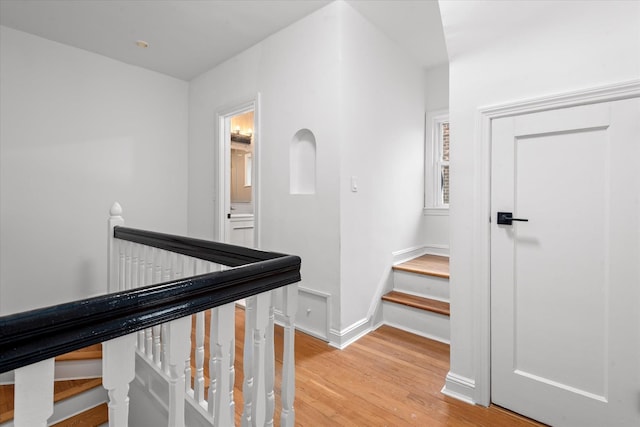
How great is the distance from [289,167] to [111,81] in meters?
2.39

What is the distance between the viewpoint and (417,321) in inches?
108

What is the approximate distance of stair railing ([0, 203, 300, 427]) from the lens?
1.86 feet

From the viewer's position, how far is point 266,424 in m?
1.11

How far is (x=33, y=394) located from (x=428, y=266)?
3.09 meters

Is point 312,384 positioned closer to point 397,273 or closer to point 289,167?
point 397,273

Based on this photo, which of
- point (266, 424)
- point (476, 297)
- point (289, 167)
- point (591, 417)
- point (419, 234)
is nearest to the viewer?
point (266, 424)

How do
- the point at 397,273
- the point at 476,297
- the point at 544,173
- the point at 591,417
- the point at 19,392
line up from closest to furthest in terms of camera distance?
the point at 19,392
the point at 591,417
the point at 544,173
the point at 476,297
the point at 397,273

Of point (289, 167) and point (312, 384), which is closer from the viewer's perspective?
point (312, 384)

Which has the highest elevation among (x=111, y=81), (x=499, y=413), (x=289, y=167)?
(x=111, y=81)

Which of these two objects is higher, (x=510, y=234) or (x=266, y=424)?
(x=510, y=234)

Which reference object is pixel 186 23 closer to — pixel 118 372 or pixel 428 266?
pixel 118 372

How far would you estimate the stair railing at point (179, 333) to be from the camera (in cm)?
57

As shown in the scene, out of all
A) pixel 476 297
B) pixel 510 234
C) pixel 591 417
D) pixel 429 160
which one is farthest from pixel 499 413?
pixel 429 160

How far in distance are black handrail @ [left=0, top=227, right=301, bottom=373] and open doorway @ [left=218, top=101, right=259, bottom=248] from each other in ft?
7.43
